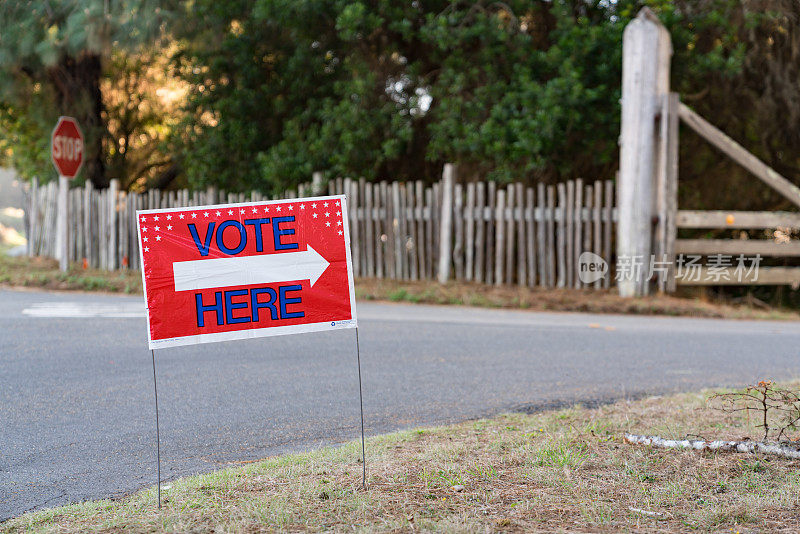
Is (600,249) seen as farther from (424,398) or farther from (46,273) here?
(46,273)

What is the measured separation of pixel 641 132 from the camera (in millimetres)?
12727

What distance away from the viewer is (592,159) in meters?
15.3

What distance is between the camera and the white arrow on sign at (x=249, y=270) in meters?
4.33

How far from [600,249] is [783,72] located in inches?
190

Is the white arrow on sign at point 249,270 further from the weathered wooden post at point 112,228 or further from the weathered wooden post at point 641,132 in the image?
the weathered wooden post at point 112,228

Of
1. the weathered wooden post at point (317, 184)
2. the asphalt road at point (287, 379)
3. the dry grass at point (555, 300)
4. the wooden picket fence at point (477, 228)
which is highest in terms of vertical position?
the weathered wooden post at point (317, 184)

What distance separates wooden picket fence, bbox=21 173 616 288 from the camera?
13445 mm

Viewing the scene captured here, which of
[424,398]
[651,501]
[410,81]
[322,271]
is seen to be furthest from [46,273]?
[651,501]

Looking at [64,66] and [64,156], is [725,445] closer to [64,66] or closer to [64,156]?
[64,156]

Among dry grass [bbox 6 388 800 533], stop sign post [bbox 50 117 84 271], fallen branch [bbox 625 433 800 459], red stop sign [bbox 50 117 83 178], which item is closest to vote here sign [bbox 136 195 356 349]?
dry grass [bbox 6 388 800 533]

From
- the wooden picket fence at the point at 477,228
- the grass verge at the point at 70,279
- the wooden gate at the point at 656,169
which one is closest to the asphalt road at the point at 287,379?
the wooden gate at the point at 656,169

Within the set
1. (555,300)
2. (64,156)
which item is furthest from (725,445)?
(64,156)
